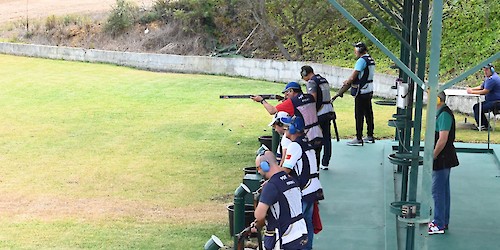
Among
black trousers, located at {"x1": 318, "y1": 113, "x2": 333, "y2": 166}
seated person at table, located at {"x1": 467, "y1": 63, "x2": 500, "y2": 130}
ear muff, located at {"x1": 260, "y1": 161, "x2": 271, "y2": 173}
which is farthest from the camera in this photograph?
seated person at table, located at {"x1": 467, "y1": 63, "x2": 500, "y2": 130}

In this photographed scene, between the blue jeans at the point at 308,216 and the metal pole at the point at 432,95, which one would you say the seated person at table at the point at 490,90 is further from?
the metal pole at the point at 432,95

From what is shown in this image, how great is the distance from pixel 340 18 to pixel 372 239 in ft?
56.8

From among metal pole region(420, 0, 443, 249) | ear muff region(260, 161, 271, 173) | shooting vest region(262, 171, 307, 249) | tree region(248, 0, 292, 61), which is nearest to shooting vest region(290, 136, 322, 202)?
shooting vest region(262, 171, 307, 249)

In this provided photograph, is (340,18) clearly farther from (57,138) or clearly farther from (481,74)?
(57,138)

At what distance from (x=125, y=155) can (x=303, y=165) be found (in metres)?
7.09

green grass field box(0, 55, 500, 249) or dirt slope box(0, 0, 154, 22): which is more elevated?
dirt slope box(0, 0, 154, 22)

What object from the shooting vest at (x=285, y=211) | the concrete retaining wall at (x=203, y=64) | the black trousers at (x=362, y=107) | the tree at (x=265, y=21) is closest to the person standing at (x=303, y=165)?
the shooting vest at (x=285, y=211)

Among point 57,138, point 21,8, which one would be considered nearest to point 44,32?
point 21,8

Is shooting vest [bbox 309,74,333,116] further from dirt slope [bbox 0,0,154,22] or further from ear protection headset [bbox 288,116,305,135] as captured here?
dirt slope [bbox 0,0,154,22]

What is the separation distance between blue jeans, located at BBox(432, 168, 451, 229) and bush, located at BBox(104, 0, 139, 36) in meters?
23.9

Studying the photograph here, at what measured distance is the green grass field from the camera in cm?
953

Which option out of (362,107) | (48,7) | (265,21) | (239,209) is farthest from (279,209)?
(48,7)

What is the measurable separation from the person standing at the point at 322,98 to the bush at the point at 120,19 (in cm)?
2092

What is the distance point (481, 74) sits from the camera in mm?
19266
